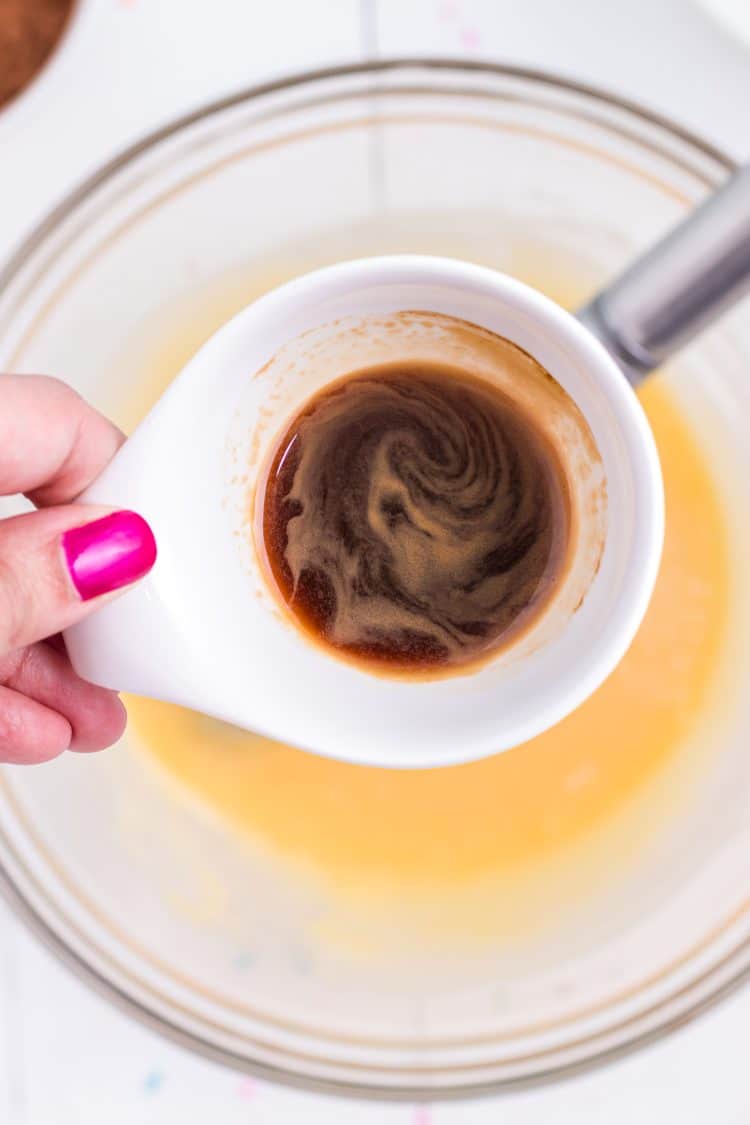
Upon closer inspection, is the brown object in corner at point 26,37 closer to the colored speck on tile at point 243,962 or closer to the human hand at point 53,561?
the human hand at point 53,561

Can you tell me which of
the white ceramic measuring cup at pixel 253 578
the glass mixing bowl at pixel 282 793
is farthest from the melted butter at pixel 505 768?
the white ceramic measuring cup at pixel 253 578

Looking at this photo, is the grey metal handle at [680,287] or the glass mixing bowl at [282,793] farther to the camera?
the glass mixing bowl at [282,793]

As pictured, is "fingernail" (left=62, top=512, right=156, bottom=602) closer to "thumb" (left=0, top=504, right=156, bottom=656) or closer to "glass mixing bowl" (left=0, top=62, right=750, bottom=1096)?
"thumb" (left=0, top=504, right=156, bottom=656)

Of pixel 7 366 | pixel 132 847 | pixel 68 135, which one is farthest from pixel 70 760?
pixel 68 135

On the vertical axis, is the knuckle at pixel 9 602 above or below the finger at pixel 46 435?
below

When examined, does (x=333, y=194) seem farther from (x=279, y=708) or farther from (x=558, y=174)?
(x=279, y=708)

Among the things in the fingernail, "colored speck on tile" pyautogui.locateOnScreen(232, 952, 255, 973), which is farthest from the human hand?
"colored speck on tile" pyautogui.locateOnScreen(232, 952, 255, 973)
